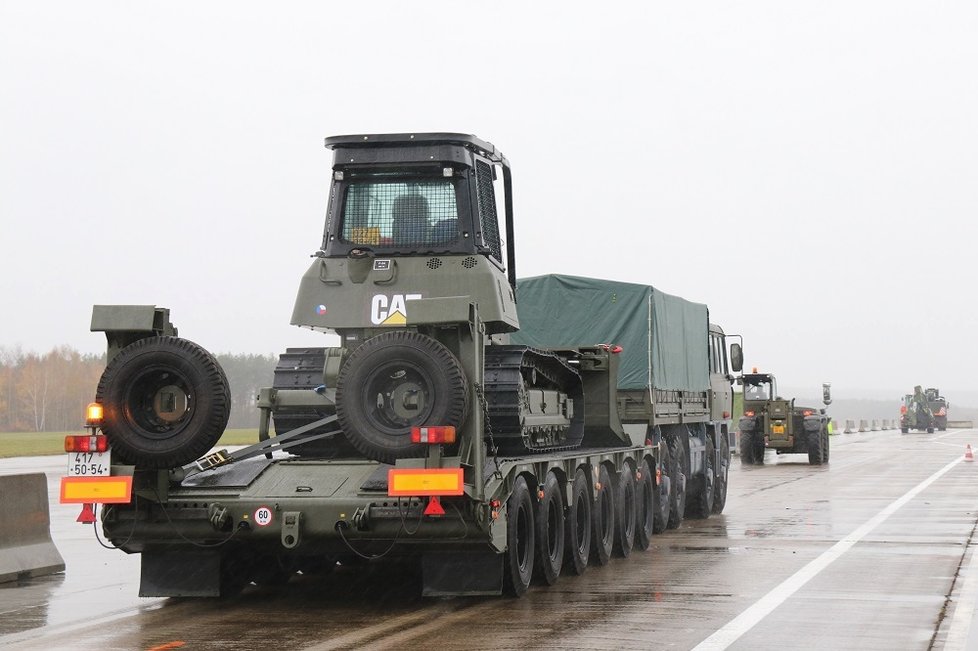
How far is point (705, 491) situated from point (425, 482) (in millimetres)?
12670

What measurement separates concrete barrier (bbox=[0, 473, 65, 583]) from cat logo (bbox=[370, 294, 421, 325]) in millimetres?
4112

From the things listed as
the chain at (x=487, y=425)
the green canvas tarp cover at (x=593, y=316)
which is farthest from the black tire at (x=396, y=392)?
the green canvas tarp cover at (x=593, y=316)

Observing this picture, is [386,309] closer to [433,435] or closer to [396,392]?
[396,392]

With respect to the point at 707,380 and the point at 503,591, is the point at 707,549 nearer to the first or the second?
the point at 503,591

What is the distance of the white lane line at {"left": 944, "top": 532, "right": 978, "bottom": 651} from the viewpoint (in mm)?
10279

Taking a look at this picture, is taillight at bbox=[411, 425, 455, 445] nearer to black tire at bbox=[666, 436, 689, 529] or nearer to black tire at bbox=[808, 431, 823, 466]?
black tire at bbox=[666, 436, 689, 529]

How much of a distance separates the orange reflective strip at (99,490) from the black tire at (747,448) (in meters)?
34.7

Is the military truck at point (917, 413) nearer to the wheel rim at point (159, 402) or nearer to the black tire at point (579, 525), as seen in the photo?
the black tire at point (579, 525)

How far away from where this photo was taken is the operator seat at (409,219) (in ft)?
44.6

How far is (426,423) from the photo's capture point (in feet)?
37.2

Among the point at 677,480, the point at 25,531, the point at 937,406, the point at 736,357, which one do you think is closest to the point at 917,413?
the point at 937,406

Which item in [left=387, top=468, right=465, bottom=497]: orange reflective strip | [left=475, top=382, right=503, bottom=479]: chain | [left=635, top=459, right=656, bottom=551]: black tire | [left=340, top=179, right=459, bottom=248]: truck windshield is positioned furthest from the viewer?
[left=635, top=459, right=656, bottom=551]: black tire

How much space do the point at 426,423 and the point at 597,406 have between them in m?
6.17

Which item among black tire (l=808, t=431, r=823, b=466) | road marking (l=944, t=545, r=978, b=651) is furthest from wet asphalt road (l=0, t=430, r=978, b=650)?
black tire (l=808, t=431, r=823, b=466)
